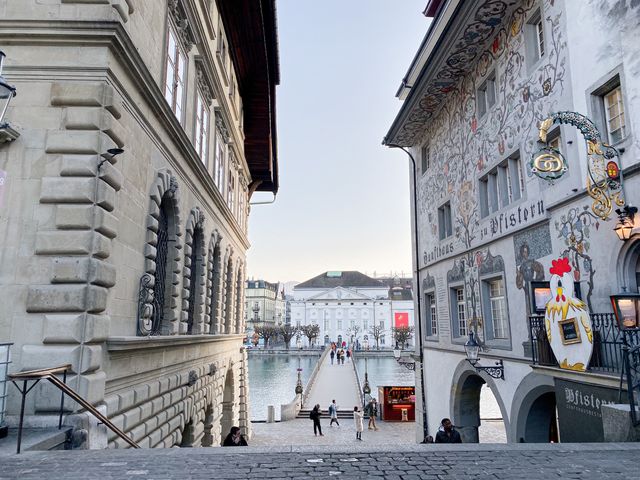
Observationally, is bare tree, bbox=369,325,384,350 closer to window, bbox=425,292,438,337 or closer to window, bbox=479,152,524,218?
window, bbox=425,292,438,337

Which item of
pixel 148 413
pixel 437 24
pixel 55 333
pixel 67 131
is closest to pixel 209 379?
pixel 148 413

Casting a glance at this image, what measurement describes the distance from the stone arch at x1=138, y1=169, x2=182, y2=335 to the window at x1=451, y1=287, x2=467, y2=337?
9.37 m

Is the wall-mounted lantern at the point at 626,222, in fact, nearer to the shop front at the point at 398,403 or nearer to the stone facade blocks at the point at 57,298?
the stone facade blocks at the point at 57,298

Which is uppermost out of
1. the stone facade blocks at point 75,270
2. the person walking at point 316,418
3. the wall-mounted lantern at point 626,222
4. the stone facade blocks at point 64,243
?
the wall-mounted lantern at point 626,222

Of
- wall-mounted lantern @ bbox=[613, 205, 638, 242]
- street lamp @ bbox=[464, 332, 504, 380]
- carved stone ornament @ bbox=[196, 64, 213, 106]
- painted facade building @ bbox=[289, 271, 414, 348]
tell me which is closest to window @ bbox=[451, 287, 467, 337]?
street lamp @ bbox=[464, 332, 504, 380]

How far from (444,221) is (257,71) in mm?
11784

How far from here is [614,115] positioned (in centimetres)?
886

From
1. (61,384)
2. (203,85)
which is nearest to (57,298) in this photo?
(61,384)

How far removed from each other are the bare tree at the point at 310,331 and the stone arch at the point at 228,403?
87.4 metres

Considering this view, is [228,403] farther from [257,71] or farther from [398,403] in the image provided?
[257,71]

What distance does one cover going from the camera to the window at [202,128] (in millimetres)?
14062

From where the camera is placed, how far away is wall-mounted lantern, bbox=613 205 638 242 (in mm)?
7836

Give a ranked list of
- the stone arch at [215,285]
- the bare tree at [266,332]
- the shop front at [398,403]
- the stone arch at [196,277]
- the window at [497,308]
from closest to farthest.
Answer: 1. the window at [497,308]
2. the stone arch at [196,277]
3. the stone arch at [215,285]
4. the shop front at [398,403]
5. the bare tree at [266,332]

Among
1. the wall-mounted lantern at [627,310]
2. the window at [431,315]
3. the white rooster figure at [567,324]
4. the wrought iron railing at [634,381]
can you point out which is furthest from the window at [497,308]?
the wrought iron railing at [634,381]
